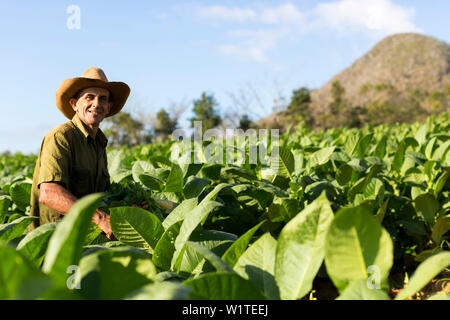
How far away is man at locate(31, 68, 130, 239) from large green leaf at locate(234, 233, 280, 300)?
56.4 inches

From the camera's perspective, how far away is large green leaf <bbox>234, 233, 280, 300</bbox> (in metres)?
0.85

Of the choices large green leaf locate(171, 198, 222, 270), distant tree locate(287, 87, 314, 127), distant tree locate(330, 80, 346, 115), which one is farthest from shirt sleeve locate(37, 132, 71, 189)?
distant tree locate(330, 80, 346, 115)

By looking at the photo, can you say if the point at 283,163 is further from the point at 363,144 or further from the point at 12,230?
the point at 12,230

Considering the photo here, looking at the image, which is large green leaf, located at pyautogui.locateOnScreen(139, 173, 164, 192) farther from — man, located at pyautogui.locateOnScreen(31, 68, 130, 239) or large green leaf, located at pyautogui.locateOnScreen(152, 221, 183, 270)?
large green leaf, located at pyautogui.locateOnScreen(152, 221, 183, 270)

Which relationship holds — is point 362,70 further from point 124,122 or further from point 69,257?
point 69,257

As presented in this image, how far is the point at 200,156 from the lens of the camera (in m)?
3.09

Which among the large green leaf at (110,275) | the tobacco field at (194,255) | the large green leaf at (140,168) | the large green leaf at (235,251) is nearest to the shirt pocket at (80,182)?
the large green leaf at (140,168)

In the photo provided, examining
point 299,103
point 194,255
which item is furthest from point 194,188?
point 299,103

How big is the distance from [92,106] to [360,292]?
7.63 ft

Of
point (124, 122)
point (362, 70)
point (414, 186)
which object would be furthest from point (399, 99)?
point (414, 186)

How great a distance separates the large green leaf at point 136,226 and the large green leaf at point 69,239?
468 mm

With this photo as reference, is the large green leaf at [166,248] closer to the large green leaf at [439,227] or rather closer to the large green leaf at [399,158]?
the large green leaf at [399,158]

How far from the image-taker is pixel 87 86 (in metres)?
2.68
